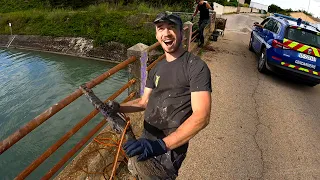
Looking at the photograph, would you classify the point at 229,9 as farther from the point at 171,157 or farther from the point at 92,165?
the point at 171,157

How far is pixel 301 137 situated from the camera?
519cm

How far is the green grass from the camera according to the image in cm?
2027

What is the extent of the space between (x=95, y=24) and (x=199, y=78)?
22.4 metres

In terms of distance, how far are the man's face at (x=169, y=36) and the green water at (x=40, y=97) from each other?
7.00 meters

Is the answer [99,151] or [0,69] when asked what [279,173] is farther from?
[0,69]

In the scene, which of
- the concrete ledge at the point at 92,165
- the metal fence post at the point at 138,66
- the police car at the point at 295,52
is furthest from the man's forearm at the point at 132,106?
the police car at the point at 295,52

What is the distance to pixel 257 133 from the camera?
5098 mm

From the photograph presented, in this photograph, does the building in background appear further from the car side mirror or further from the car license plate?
the car license plate

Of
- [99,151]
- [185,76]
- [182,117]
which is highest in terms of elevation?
[185,76]

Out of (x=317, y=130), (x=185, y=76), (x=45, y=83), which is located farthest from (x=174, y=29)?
(x=45, y=83)

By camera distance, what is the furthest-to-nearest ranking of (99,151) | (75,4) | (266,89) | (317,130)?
(75,4), (266,89), (317,130), (99,151)

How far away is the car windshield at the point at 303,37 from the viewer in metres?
7.64

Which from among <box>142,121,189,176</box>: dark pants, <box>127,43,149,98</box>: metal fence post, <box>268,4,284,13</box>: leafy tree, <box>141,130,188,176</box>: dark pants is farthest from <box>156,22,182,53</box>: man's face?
<box>268,4,284,13</box>: leafy tree

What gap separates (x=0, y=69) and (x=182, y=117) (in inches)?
758
